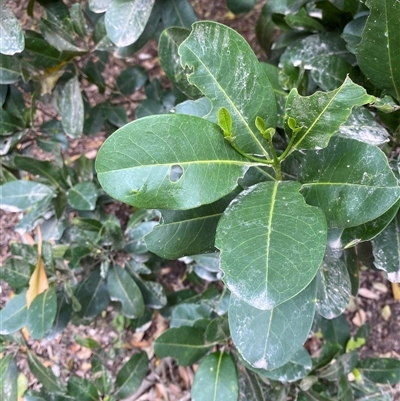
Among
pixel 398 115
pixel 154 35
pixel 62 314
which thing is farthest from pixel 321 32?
pixel 62 314

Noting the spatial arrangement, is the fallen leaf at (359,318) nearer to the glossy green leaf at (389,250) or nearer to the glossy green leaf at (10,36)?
the glossy green leaf at (389,250)

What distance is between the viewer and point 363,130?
0.77 metres

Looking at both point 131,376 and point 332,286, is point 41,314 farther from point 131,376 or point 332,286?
point 332,286

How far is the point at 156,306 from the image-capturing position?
4.73 ft

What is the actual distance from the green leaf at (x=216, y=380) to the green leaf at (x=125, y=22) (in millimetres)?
816

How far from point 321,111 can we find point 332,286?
44 cm

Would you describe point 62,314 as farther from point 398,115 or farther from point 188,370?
point 398,115

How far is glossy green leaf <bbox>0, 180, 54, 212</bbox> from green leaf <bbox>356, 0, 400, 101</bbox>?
39.0 inches

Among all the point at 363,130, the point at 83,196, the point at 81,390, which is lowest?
the point at 81,390

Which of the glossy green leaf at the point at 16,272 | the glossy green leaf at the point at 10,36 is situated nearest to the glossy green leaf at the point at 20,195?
the glossy green leaf at the point at 16,272

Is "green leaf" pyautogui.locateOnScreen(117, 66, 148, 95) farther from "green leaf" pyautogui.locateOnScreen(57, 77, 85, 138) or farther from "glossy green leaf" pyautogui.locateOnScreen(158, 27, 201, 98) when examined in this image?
"glossy green leaf" pyautogui.locateOnScreen(158, 27, 201, 98)

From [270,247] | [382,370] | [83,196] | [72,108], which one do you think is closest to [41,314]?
[83,196]

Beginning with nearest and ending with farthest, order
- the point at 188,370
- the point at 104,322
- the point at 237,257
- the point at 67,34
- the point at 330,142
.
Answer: the point at 237,257, the point at 330,142, the point at 67,34, the point at 188,370, the point at 104,322

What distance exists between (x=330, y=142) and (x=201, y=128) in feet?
0.68
